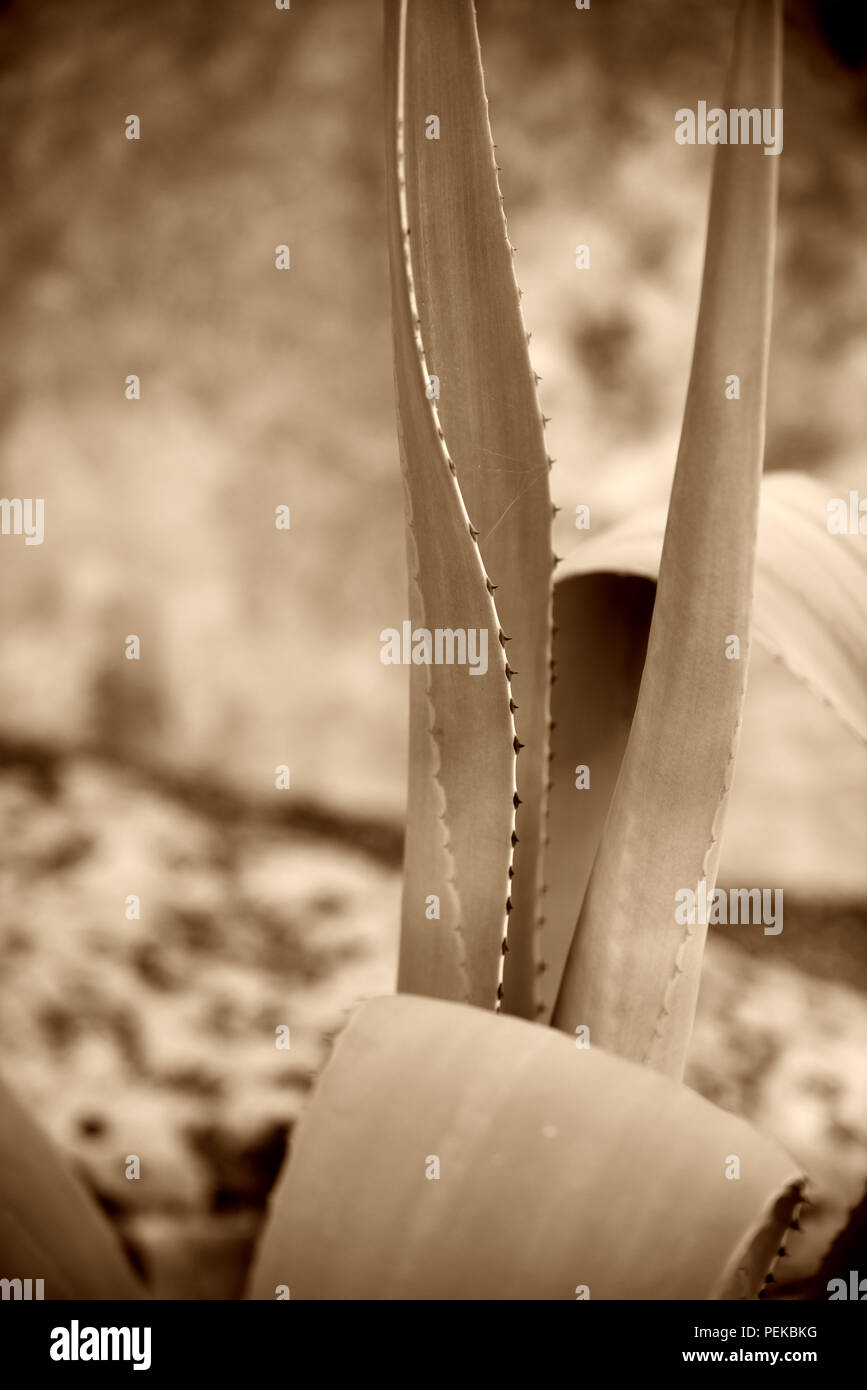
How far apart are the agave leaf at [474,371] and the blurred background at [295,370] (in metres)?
0.37

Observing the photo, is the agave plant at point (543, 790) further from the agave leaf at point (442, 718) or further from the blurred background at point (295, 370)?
the blurred background at point (295, 370)

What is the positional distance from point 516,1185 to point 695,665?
122 millimetres

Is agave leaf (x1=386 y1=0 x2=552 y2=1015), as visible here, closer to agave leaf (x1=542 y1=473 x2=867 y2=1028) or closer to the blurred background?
agave leaf (x1=542 y1=473 x2=867 y2=1028)

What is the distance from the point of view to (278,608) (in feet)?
2.46

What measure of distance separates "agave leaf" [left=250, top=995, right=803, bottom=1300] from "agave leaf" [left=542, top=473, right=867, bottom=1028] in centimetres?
13

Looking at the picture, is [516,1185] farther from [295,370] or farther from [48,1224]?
[295,370]

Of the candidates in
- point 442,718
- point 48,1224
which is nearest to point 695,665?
point 442,718

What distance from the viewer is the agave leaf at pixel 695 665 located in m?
0.23

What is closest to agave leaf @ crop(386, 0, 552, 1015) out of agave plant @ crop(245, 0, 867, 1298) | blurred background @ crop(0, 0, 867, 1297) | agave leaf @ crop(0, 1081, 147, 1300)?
agave plant @ crop(245, 0, 867, 1298)

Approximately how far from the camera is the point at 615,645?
13.2 inches

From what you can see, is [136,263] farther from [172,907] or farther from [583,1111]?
[583,1111]

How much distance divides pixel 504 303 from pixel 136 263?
0.57 meters

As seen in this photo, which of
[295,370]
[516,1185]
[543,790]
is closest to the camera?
[516,1185]
